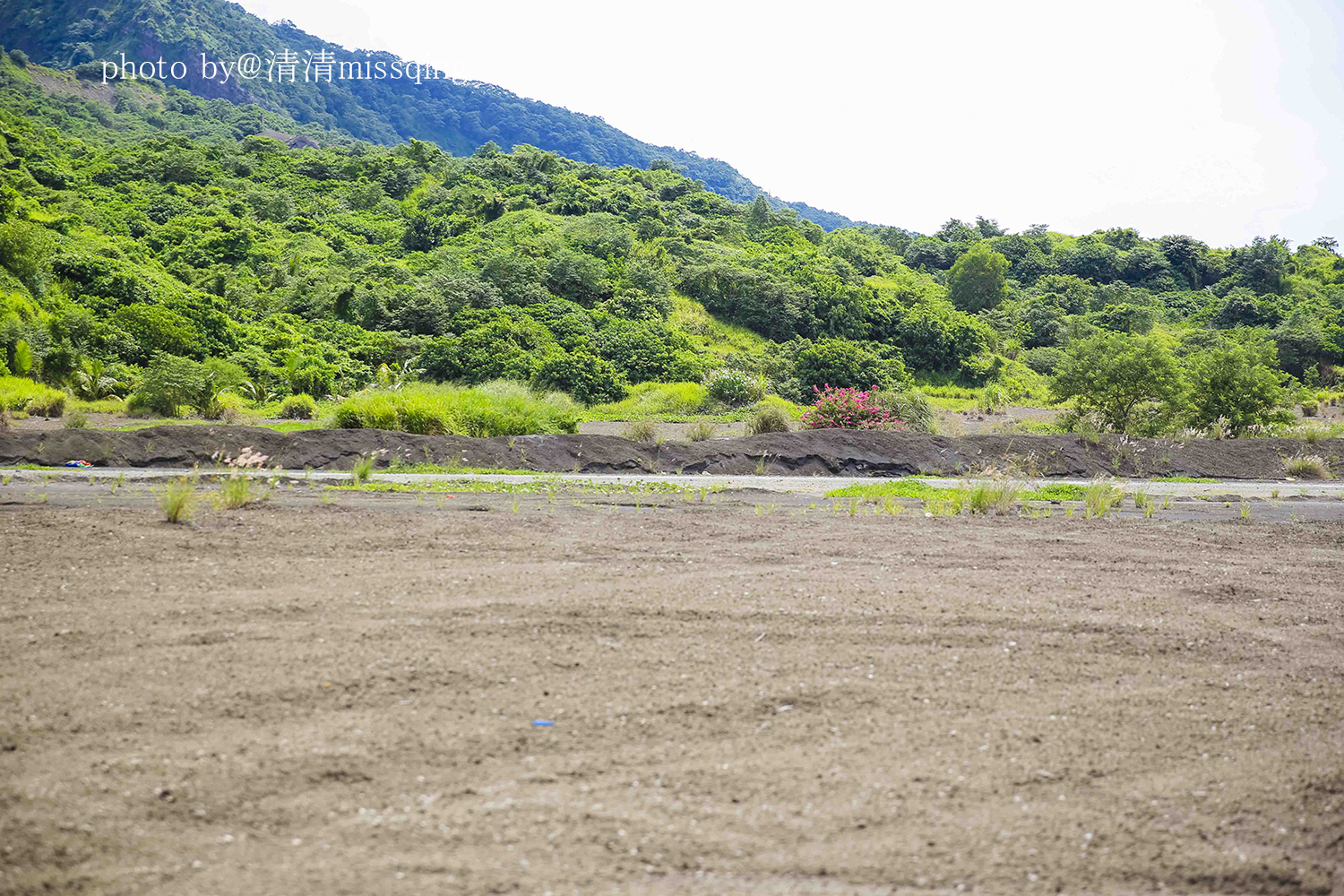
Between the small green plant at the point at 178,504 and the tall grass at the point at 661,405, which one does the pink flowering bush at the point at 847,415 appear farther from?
the small green plant at the point at 178,504

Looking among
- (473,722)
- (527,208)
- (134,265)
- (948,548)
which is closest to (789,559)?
(948,548)

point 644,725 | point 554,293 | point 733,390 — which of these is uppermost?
point 554,293

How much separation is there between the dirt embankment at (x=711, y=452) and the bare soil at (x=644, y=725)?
9142 millimetres

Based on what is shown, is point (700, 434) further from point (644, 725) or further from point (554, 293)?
point (554, 293)

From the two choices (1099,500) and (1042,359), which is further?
(1042,359)

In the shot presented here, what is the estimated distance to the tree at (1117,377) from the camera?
23.6 metres

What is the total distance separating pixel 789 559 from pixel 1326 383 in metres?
57.5

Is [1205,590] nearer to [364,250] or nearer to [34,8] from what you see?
[364,250]

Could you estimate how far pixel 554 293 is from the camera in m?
45.8

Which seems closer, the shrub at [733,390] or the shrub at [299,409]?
the shrub at [299,409]

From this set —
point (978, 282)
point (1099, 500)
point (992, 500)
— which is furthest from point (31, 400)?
point (978, 282)

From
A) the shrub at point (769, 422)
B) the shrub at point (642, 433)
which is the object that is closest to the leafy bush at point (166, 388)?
the shrub at point (642, 433)

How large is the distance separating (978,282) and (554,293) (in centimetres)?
3673

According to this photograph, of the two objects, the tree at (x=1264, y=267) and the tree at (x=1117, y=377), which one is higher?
the tree at (x=1264, y=267)
